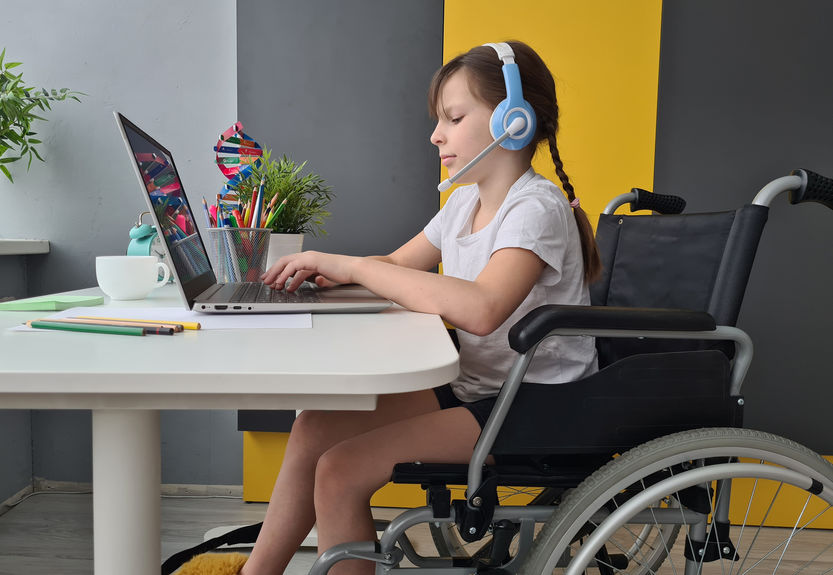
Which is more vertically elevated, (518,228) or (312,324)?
(518,228)

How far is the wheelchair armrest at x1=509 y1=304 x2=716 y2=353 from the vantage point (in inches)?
30.3

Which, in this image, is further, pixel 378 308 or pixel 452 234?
pixel 452 234

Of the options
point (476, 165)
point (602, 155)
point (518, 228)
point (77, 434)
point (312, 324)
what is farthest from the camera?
point (77, 434)

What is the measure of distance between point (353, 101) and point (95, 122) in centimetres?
83

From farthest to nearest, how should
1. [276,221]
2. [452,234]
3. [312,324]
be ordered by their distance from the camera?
1. [276,221]
2. [452,234]
3. [312,324]

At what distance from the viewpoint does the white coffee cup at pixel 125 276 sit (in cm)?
114

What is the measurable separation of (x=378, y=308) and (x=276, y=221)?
0.54 meters

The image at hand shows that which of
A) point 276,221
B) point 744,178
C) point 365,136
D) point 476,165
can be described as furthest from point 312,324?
point 744,178

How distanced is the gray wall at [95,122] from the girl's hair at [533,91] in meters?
1.17

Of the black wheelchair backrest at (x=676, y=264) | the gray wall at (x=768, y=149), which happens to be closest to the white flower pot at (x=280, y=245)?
the black wheelchair backrest at (x=676, y=264)

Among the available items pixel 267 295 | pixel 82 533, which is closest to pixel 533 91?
pixel 267 295

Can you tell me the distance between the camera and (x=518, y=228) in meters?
0.97

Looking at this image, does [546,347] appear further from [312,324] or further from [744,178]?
[744,178]

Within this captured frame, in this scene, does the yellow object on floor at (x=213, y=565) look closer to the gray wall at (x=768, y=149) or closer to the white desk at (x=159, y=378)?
the white desk at (x=159, y=378)
